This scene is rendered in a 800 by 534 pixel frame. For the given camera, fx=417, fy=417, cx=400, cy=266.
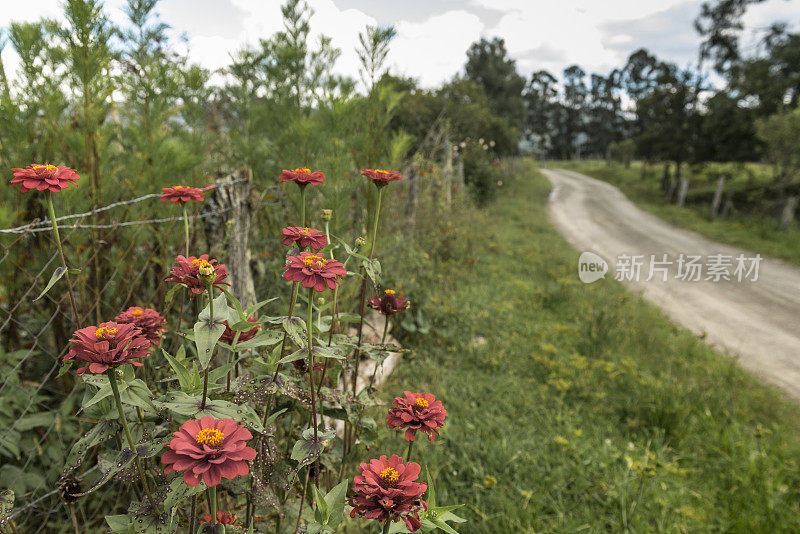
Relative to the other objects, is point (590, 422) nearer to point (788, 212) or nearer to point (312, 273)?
point (312, 273)

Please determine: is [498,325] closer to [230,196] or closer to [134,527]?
[230,196]

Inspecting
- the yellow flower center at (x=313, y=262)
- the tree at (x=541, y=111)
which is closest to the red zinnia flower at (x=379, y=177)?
the yellow flower center at (x=313, y=262)

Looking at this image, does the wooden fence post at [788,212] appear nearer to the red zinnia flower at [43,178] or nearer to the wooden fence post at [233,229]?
the wooden fence post at [233,229]

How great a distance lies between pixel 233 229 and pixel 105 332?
48.0 inches

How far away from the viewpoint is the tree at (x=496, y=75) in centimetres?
2325

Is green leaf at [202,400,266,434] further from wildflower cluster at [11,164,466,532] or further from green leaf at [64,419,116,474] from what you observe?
green leaf at [64,419,116,474]

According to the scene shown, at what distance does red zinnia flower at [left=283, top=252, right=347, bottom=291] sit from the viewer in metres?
0.85

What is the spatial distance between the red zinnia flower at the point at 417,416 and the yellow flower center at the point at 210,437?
430 millimetres

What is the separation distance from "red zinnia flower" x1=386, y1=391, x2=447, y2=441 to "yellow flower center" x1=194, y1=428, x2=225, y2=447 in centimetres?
43

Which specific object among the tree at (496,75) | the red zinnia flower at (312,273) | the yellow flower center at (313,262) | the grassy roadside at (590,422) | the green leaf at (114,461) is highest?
the tree at (496,75)

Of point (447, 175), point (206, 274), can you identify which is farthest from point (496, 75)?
point (206, 274)

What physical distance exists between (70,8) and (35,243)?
1.10 m

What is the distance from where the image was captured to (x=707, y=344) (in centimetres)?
460

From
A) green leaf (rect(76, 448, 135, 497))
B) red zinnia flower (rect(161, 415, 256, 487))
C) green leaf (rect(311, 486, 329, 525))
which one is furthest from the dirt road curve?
green leaf (rect(76, 448, 135, 497))
